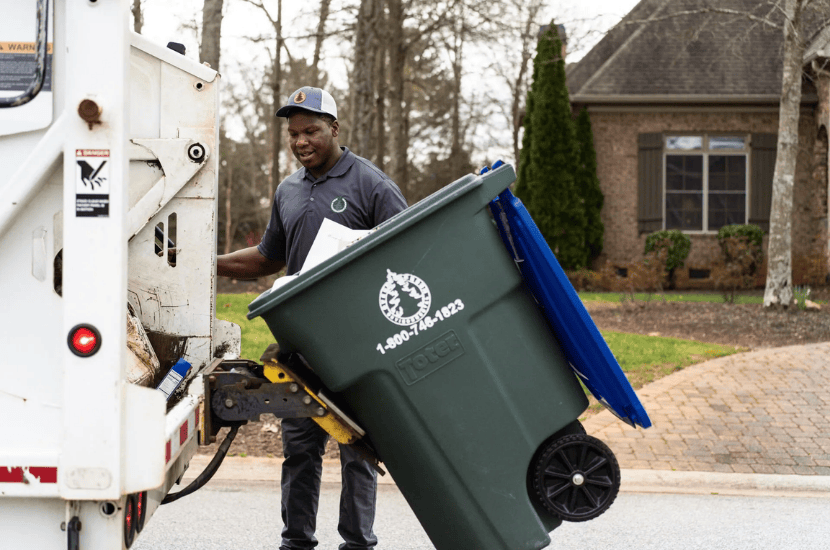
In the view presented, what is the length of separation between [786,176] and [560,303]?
10401 millimetres

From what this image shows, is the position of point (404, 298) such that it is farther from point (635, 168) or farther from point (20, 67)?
point (635, 168)

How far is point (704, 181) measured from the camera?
17.1 m

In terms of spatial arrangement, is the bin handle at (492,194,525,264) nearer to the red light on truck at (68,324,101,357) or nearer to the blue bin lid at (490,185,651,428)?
the blue bin lid at (490,185,651,428)

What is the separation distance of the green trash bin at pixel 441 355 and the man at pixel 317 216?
1025 millimetres

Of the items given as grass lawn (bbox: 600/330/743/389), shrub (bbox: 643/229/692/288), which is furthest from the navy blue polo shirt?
shrub (bbox: 643/229/692/288)

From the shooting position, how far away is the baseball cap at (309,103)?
3.36 m

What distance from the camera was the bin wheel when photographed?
2445 mm

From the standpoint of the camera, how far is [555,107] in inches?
643

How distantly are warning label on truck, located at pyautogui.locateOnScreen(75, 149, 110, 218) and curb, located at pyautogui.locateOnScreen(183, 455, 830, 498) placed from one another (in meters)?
3.47

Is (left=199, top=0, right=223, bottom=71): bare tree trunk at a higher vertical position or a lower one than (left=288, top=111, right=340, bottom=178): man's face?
higher

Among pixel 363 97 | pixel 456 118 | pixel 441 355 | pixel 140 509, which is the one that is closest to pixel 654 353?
pixel 363 97

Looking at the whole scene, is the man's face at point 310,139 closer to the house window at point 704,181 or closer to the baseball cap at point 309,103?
the baseball cap at point 309,103

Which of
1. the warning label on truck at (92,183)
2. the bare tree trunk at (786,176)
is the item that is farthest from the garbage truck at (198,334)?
the bare tree trunk at (786,176)

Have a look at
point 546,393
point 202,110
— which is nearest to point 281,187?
point 202,110
